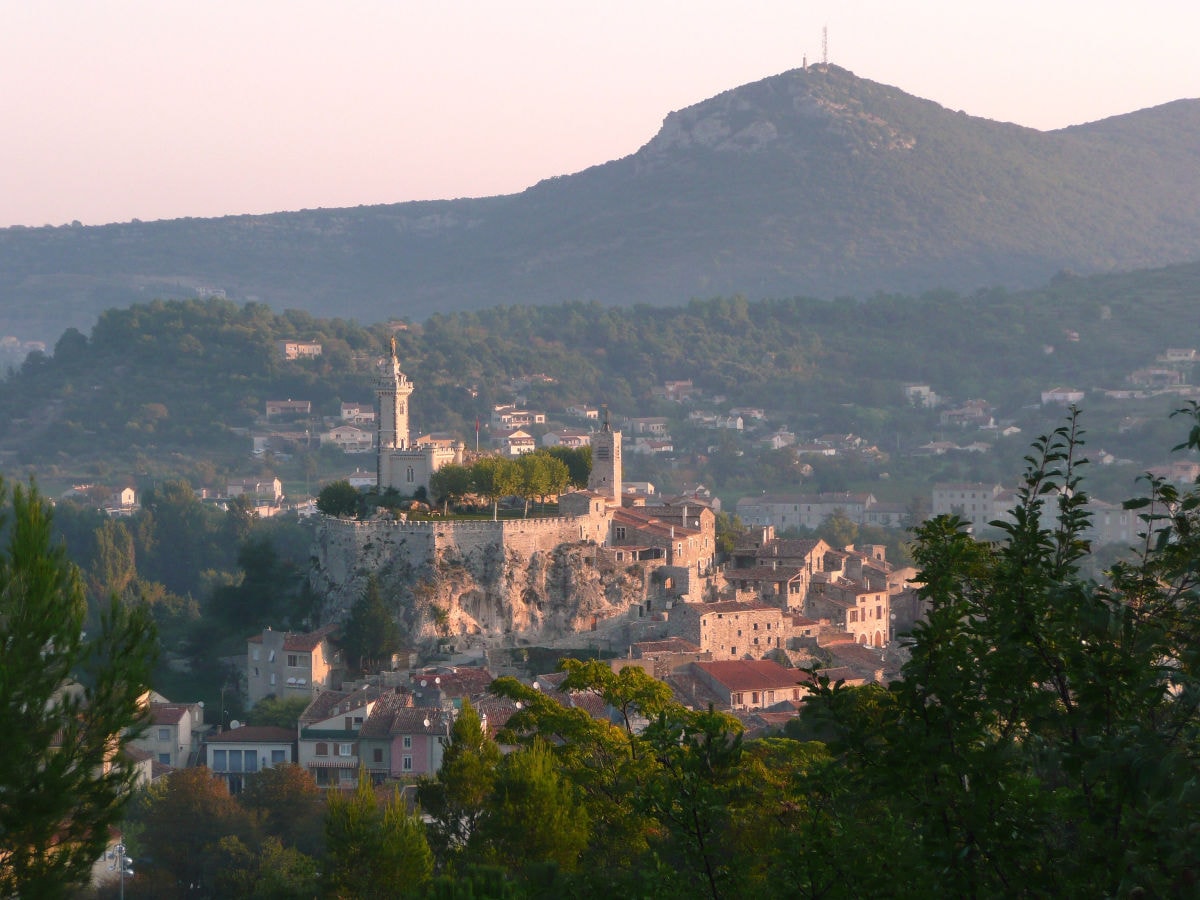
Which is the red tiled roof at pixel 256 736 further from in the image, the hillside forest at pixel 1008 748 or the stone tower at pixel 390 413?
the hillside forest at pixel 1008 748

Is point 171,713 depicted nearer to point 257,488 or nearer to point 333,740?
point 333,740

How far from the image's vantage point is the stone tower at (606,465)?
208ft

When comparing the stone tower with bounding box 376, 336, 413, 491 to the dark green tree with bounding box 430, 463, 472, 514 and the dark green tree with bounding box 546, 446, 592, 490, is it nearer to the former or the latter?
the dark green tree with bounding box 430, 463, 472, 514

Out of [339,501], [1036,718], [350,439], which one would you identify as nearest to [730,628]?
[339,501]

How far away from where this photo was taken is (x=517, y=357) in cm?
18325

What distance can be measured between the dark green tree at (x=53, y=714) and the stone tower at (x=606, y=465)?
45454 mm

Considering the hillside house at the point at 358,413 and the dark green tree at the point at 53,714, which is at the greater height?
the dark green tree at the point at 53,714

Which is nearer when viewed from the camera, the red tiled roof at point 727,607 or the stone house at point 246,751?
the stone house at point 246,751

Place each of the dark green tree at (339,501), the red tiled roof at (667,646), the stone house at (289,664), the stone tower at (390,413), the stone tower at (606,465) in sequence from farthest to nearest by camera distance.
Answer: the stone tower at (606,465)
the stone tower at (390,413)
the dark green tree at (339,501)
the stone house at (289,664)
the red tiled roof at (667,646)

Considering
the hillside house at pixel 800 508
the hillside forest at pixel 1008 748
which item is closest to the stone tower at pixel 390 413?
the hillside forest at pixel 1008 748

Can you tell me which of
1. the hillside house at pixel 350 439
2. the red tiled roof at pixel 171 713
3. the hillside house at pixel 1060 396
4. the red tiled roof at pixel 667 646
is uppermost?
the red tiled roof at pixel 667 646

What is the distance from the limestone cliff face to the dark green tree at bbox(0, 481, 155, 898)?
127 ft

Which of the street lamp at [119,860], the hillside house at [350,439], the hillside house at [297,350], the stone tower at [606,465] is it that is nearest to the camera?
the street lamp at [119,860]

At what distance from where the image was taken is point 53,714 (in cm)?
1688
